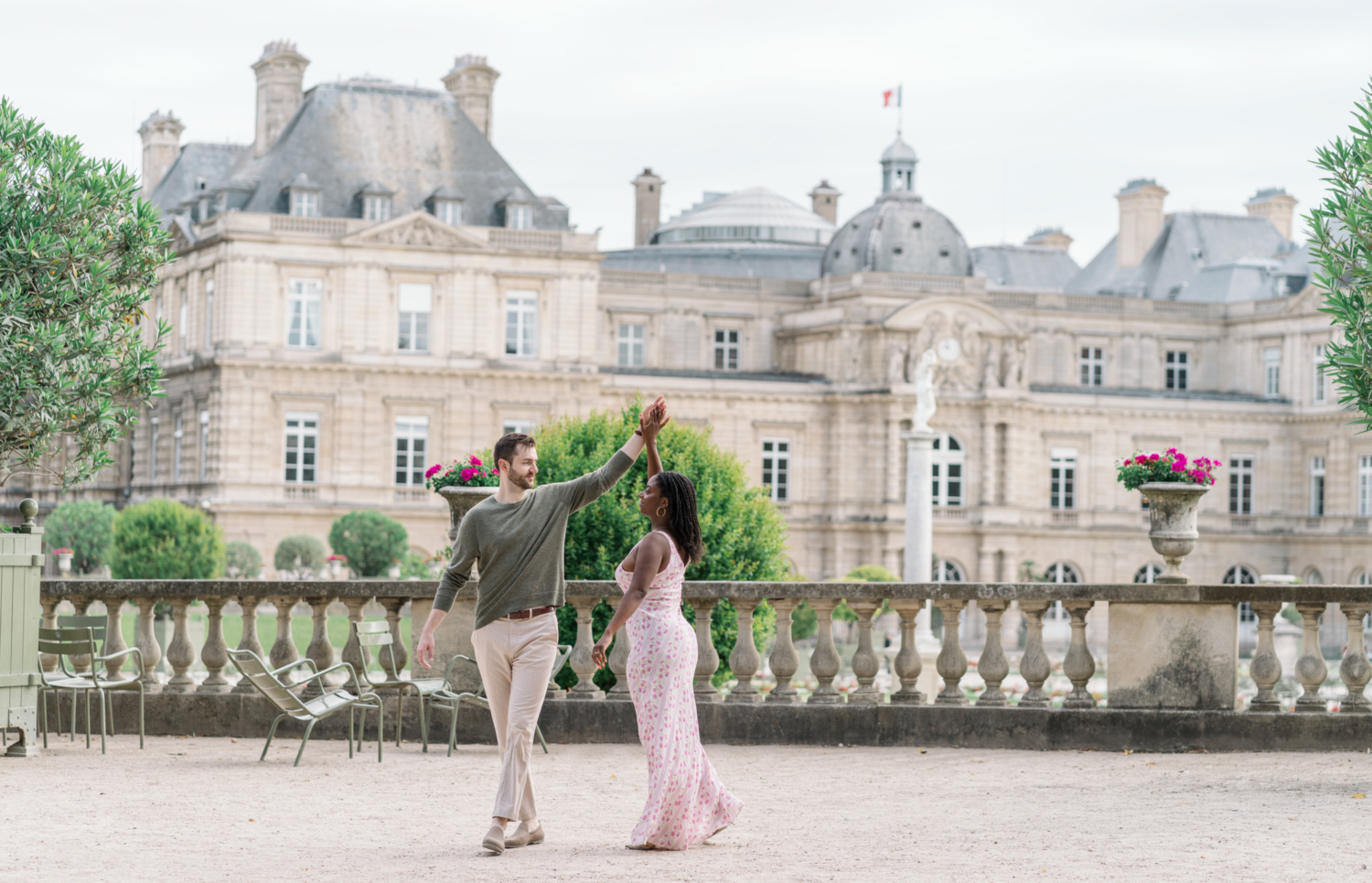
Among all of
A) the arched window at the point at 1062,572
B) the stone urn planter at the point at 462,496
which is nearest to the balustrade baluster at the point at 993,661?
the stone urn planter at the point at 462,496

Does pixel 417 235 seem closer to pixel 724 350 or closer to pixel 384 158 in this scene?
pixel 384 158

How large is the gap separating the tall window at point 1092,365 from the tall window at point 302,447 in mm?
25963

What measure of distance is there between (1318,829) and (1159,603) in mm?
3141

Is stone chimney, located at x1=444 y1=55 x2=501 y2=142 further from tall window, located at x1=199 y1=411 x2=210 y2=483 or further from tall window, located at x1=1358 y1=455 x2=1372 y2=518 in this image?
tall window, located at x1=1358 y1=455 x2=1372 y2=518

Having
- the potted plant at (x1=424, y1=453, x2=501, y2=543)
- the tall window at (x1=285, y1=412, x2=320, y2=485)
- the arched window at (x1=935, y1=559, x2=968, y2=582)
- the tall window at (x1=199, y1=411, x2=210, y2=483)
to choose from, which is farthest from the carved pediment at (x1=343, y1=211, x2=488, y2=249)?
the potted plant at (x1=424, y1=453, x2=501, y2=543)

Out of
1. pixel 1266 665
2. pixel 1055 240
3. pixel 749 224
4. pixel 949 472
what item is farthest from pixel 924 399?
pixel 1055 240

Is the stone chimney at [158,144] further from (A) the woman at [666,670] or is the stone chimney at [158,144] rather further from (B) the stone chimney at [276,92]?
(A) the woman at [666,670]

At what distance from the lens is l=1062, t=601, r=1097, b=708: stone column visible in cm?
1136

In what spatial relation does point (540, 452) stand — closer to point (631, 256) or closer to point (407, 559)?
point (407, 559)

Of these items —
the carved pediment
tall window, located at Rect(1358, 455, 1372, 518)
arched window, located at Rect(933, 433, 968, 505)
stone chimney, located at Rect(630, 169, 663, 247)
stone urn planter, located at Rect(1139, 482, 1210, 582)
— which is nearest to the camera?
stone urn planter, located at Rect(1139, 482, 1210, 582)

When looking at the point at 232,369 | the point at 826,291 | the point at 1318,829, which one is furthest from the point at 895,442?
the point at 1318,829

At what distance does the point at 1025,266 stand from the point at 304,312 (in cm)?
3193

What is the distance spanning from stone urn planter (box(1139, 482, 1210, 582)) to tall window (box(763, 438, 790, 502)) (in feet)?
134

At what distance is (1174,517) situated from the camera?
11.9m
